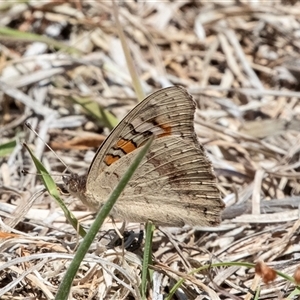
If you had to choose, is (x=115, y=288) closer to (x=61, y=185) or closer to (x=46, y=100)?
(x=61, y=185)

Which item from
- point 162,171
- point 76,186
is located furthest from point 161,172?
point 76,186

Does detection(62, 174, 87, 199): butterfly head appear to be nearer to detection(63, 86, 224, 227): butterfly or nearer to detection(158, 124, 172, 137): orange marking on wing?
detection(63, 86, 224, 227): butterfly

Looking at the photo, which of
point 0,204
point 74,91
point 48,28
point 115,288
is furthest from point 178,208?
point 48,28

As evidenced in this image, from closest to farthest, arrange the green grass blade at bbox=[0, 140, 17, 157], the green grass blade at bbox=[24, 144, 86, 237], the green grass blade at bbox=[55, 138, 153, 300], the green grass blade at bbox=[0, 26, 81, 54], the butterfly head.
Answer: the green grass blade at bbox=[55, 138, 153, 300] → the green grass blade at bbox=[24, 144, 86, 237] → the butterfly head → the green grass blade at bbox=[0, 140, 17, 157] → the green grass blade at bbox=[0, 26, 81, 54]

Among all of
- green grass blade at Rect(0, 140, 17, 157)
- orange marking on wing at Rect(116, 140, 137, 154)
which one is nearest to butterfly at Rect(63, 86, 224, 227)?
orange marking on wing at Rect(116, 140, 137, 154)

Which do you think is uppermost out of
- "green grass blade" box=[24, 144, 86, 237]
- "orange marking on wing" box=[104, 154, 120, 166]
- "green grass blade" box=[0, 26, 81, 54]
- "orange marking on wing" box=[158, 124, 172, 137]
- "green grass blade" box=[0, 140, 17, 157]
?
"green grass blade" box=[0, 26, 81, 54]

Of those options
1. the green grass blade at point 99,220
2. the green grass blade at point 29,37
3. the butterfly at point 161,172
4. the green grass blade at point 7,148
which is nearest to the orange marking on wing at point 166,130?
the butterfly at point 161,172

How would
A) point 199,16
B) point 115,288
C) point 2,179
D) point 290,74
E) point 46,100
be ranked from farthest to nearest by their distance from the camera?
→ point 199,16 → point 290,74 → point 46,100 → point 2,179 → point 115,288
